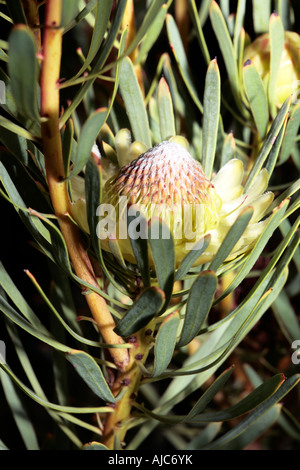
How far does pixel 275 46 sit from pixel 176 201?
0.21m

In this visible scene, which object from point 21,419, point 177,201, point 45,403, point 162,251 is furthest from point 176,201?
point 21,419

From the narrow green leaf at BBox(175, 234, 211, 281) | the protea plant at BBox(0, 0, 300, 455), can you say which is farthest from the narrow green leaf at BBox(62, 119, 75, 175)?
the narrow green leaf at BBox(175, 234, 211, 281)

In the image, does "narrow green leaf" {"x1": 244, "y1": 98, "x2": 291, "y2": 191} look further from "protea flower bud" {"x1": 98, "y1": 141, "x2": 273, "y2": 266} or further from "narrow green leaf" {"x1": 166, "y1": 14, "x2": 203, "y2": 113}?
"narrow green leaf" {"x1": 166, "y1": 14, "x2": 203, "y2": 113}

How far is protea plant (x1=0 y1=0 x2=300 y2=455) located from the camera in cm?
38

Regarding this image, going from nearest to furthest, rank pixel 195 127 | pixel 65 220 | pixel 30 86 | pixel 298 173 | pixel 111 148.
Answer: pixel 30 86, pixel 65 220, pixel 111 148, pixel 195 127, pixel 298 173

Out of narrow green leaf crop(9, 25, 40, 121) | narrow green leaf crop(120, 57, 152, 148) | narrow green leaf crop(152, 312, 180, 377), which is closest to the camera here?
narrow green leaf crop(9, 25, 40, 121)

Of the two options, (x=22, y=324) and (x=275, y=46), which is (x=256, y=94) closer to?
(x=275, y=46)

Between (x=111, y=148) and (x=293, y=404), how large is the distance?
0.46 meters

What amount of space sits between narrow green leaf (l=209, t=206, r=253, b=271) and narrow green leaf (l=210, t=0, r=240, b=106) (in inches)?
10.5

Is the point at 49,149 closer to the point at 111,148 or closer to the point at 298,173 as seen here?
the point at 111,148

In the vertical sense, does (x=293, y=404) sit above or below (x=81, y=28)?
below

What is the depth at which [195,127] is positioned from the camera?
0.68 metres

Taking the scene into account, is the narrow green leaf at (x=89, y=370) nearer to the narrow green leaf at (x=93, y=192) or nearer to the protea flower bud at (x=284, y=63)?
the narrow green leaf at (x=93, y=192)
